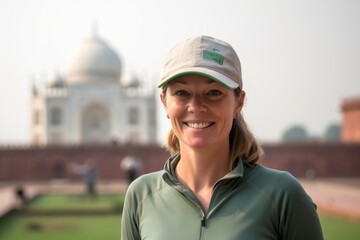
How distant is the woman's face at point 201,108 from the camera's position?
55.8 inches

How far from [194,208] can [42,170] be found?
20.7 meters

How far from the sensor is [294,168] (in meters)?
22.3

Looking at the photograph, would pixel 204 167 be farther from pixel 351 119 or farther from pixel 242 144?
pixel 351 119

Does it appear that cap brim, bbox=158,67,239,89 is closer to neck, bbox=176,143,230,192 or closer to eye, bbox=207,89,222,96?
eye, bbox=207,89,222,96

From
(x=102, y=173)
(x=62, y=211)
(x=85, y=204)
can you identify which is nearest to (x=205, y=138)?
(x=62, y=211)

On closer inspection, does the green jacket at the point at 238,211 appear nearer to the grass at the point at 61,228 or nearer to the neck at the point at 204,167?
the neck at the point at 204,167

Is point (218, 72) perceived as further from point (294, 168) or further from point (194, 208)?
point (294, 168)

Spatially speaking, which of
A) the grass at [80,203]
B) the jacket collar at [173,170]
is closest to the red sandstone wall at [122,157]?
the grass at [80,203]

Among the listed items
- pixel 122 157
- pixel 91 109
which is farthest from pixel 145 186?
pixel 91 109

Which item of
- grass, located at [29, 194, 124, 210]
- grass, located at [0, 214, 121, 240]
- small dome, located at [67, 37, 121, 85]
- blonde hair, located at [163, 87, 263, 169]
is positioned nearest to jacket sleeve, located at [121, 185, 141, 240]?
blonde hair, located at [163, 87, 263, 169]

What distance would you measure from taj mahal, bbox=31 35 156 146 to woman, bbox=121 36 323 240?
2697cm

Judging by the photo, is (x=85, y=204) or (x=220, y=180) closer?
(x=220, y=180)

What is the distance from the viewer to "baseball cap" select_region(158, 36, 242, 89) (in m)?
1.36

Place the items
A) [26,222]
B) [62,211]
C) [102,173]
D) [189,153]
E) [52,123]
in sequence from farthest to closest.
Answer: [52,123] < [102,173] < [62,211] < [26,222] < [189,153]
